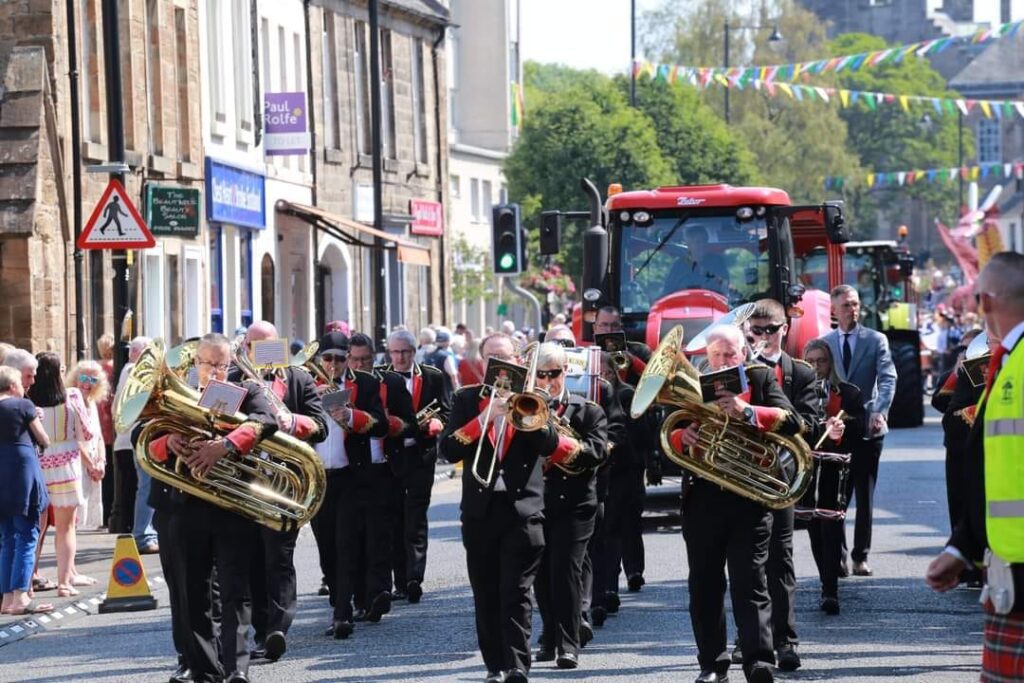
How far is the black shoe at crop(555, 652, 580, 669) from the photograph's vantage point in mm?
11531

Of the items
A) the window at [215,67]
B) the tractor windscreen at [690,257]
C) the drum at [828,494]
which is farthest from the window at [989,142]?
the drum at [828,494]

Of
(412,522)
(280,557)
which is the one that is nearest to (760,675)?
(280,557)

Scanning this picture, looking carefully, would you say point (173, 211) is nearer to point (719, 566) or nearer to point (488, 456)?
point (488, 456)

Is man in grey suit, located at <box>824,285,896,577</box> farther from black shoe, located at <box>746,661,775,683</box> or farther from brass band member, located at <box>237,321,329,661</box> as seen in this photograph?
black shoe, located at <box>746,661,775,683</box>

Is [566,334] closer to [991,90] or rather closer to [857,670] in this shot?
[857,670]

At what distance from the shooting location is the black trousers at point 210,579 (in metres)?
10.9

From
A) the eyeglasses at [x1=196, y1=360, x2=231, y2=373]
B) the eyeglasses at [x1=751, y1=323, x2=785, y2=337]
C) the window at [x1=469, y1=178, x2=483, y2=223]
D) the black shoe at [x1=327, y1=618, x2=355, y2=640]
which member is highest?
the window at [x1=469, y1=178, x2=483, y2=223]

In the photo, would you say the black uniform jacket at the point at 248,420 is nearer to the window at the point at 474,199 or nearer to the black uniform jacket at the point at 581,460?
the black uniform jacket at the point at 581,460

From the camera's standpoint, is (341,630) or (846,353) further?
(846,353)

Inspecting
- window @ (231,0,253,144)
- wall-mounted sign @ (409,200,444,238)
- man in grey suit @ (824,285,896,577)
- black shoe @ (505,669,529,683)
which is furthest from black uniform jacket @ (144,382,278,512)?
wall-mounted sign @ (409,200,444,238)

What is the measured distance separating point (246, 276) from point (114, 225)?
57.5 ft

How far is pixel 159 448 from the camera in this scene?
10695mm

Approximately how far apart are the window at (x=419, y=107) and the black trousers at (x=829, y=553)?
32.8 meters

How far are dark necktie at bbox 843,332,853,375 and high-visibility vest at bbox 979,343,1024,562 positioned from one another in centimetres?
845
